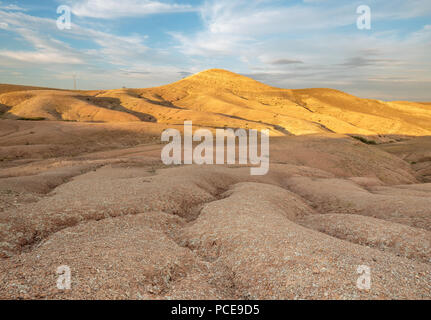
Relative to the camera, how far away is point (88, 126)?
37.3 metres

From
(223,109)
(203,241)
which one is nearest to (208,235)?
(203,241)

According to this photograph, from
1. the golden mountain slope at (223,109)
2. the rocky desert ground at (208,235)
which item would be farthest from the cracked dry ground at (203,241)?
the golden mountain slope at (223,109)

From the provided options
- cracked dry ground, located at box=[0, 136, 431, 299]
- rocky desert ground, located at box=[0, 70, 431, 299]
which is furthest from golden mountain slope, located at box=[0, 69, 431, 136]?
cracked dry ground, located at box=[0, 136, 431, 299]

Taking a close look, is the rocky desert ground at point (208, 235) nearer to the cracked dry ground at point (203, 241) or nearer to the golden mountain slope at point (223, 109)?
the cracked dry ground at point (203, 241)

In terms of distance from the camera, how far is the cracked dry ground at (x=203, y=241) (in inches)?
197

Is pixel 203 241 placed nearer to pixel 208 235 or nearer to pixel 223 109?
pixel 208 235

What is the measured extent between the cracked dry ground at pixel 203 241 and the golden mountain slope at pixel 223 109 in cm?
3157

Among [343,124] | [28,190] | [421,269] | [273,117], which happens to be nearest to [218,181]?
[28,190]

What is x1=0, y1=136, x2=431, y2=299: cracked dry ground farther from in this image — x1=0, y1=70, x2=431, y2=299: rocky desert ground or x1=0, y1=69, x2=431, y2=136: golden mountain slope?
x1=0, y1=69, x2=431, y2=136: golden mountain slope

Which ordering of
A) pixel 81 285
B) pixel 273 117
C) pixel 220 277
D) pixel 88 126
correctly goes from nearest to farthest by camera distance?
pixel 81 285 → pixel 220 277 → pixel 88 126 → pixel 273 117

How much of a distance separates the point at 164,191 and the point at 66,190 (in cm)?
393

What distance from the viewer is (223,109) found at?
2640 inches

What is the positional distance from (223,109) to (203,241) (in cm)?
6145
